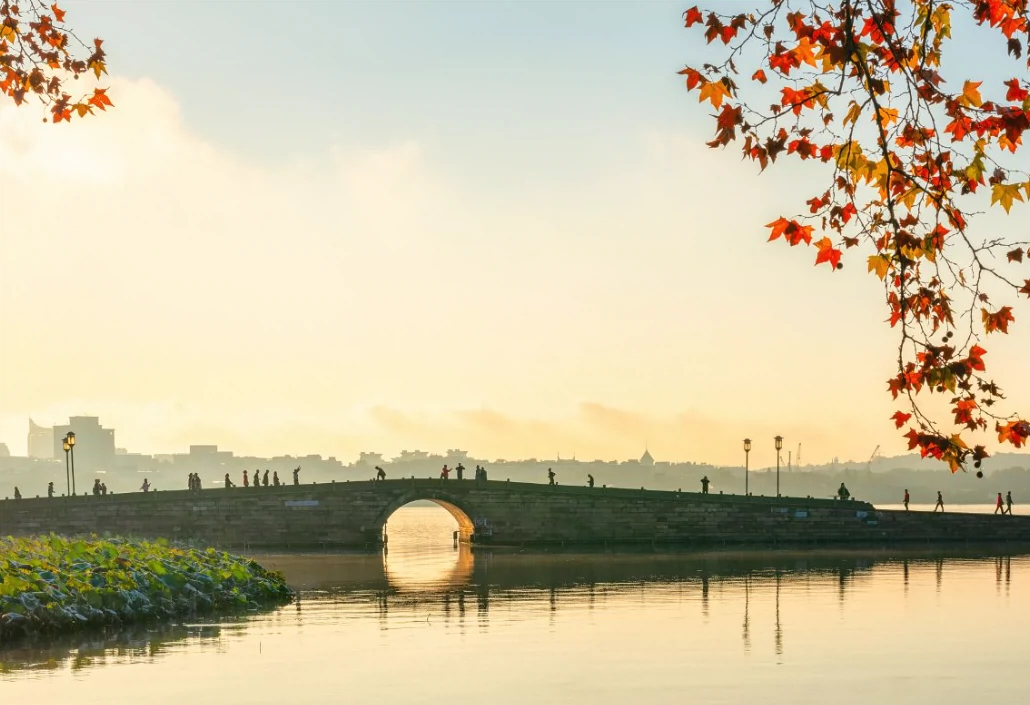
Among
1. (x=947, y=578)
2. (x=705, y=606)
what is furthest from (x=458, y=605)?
(x=947, y=578)

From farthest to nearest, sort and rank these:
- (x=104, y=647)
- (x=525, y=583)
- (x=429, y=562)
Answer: (x=429, y=562)
(x=525, y=583)
(x=104, y=647)

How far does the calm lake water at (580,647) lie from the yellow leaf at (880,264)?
10393mm

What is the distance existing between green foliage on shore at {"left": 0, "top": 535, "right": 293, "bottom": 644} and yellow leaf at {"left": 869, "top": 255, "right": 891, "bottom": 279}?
1939 cm

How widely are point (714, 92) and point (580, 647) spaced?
1690 cm

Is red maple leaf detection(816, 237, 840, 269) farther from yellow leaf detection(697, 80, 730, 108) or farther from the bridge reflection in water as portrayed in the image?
the bridge reflection in water

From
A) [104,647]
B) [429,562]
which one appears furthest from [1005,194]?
[429,562]

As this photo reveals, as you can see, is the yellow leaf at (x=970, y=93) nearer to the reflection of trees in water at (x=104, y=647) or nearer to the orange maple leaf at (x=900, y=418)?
the orange maple leaf at (x=900, y=418)

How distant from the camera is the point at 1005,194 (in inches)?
356

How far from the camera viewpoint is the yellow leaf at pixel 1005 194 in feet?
29.6

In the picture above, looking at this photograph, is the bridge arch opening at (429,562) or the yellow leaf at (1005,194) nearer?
the yellow leaf at (1005,194)

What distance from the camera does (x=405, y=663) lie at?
73.8ft

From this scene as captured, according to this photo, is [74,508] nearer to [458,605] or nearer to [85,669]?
[458,605]

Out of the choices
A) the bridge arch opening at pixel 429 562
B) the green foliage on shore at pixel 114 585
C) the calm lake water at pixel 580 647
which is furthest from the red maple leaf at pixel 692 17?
the bridge arch opening at pixel 429 562

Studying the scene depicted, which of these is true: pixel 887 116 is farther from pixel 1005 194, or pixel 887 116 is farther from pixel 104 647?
pixel 104 647
